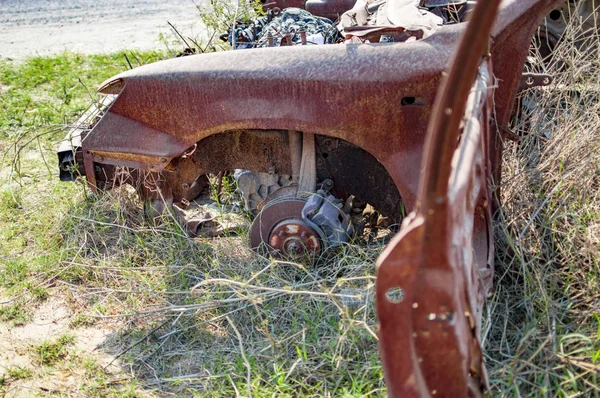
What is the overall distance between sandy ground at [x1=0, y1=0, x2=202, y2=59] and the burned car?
169 inches

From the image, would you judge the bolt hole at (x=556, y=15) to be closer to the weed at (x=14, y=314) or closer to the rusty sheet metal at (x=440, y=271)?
the rusty sheet metal at (x=440, y=271)

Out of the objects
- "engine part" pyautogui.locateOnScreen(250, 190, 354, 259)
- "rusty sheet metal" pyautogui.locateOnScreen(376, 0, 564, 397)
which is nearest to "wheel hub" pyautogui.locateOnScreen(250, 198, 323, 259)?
"engine part" pyautogui.locateOnScreen(250, 190, 354, 259)

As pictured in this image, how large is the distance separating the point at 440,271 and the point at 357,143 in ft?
4.58

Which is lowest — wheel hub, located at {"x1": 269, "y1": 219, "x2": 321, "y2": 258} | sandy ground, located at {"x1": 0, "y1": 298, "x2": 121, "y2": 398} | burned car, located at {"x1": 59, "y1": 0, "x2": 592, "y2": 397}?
sandy ground, located at {"x1": 0, "y1": 298, "x2": 121, "y2": 398}

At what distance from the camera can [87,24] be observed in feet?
30.9

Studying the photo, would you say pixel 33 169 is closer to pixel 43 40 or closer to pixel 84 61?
pixel 84 61

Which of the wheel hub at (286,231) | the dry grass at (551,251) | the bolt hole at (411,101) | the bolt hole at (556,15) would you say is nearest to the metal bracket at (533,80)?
the dry grass at (551,251)

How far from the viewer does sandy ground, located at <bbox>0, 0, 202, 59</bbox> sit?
327 inches

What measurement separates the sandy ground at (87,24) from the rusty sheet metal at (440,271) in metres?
6.24

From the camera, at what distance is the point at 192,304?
3.20 metres

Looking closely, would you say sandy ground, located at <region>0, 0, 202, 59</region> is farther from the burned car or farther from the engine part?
the engine part

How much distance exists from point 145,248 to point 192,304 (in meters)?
0.65

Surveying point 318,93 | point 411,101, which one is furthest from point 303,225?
point 411,101

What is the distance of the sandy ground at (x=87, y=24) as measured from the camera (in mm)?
8297
